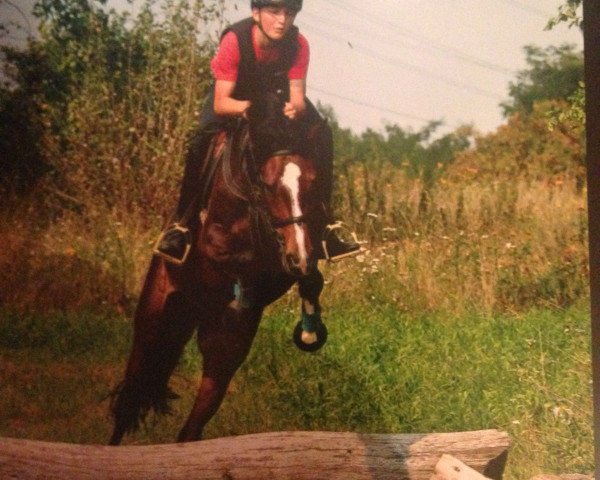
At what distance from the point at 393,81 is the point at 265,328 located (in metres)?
1.18

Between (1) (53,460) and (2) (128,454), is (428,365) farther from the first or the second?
(1) (53,460)

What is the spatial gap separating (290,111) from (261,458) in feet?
4.44

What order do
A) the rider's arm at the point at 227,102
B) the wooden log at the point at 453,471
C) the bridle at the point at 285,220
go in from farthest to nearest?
the rider's arm at the point at 227,102
the bridle at the point at 285,220
the wooden log at the point at 453,471

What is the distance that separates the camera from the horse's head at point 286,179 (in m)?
3.32

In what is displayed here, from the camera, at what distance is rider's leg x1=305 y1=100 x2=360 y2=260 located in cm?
345

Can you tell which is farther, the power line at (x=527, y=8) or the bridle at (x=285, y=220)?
the power line at (x=527, y=8)

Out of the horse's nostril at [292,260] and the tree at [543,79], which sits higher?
the tree at [543,79]

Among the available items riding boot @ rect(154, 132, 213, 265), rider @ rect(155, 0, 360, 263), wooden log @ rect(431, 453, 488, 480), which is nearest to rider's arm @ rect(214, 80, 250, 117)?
rider @ rect(155, 0, 360, 263)

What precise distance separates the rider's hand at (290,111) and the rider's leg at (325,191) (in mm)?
56

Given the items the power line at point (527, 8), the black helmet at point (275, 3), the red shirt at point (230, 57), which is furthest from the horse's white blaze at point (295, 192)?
the power line at point (527, 8)

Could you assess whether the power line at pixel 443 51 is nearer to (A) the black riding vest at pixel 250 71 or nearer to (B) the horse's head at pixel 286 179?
(A) the black riding vest at pixel 250 71

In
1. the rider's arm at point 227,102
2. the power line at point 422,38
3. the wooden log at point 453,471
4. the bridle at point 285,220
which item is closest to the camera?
the wooden log at point 453,471

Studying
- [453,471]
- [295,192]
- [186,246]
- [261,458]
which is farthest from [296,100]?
[453,471]

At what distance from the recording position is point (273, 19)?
3469 millimetres
